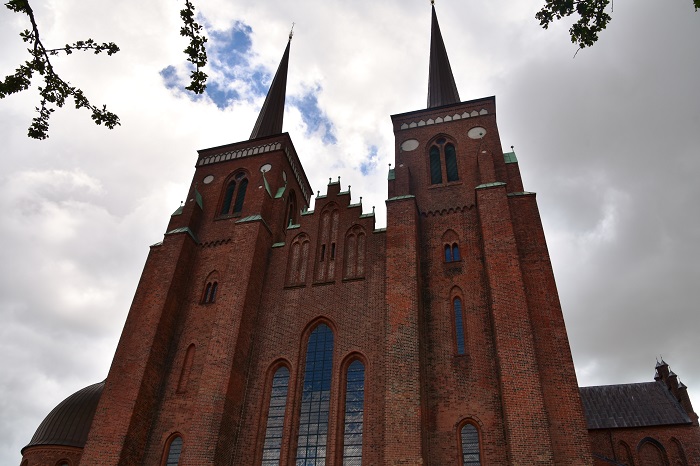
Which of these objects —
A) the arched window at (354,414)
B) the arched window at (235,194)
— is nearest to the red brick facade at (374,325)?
the arched window at (354,414)

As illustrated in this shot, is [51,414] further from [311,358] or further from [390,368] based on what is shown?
[390,368]

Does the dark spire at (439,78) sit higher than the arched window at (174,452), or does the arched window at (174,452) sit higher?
the dark spire at (439,78)

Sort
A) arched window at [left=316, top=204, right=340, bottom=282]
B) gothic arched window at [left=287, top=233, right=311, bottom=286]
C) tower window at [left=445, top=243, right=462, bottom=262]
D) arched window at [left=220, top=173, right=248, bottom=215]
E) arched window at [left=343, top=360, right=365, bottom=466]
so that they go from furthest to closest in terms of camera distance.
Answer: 1. arched window at [left=220, top=173, right=248, bottom=215]
2. gothic arched window at [left=287, top=233, right=311, bottom=286]
3. arched window at [left=316, top=204, right=340, bottom=282]
4. tower window at [left=445, top=243, right=462, bottom=262]
5. arched window at [left=343, top=360, right=365, bottom=466]

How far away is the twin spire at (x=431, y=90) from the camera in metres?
28.3

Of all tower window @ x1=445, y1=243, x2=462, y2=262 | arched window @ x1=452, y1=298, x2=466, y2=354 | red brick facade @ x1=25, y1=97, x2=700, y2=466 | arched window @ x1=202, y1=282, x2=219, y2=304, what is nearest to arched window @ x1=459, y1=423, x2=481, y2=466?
red brick facade @ x1=25, y1=97, x2=700, y2=466

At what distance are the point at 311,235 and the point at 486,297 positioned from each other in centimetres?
784

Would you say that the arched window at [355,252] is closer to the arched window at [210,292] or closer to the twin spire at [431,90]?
the arched window at [210,292]

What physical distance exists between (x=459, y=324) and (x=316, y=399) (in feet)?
18.3

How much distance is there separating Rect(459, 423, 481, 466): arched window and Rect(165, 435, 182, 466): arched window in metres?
9.35

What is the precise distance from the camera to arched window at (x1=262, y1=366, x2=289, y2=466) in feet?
54.0

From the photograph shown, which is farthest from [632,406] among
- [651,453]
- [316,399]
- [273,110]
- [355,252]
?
[273,110]

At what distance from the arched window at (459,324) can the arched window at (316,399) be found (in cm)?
451

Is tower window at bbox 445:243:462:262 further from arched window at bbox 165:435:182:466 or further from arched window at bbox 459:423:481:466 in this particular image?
arched window at bbox 165:435:182:466

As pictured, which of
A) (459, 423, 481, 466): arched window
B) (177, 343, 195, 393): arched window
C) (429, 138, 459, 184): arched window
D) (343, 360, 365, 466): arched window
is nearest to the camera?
(459, 423, 481, 466): arched window
